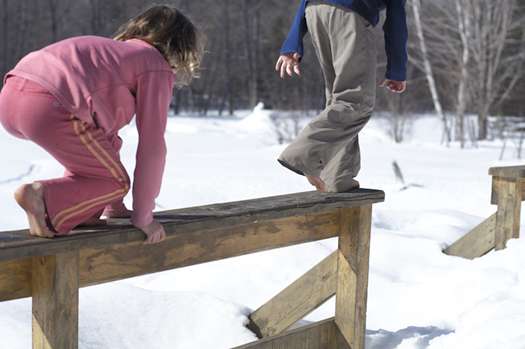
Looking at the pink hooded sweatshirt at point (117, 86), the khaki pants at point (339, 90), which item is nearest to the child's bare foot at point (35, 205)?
the pink hooded sweatshirt at point (117, 86)

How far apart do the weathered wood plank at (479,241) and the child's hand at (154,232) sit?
3280mm

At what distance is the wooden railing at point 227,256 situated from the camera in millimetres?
2113

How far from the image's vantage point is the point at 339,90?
309 cm

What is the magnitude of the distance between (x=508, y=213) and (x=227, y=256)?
289cm

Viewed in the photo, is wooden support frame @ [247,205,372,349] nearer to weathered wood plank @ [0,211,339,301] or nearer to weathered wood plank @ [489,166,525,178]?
weathered wood plank @ [0,211,339,301]

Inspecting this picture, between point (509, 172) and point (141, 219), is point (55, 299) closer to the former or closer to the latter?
point (141, 219)

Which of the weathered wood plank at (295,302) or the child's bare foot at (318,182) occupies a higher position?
the child's bare foot at (318,182)

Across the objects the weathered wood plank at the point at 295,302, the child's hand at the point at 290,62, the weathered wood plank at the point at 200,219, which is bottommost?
the weathered wood plank at the point at 295,302

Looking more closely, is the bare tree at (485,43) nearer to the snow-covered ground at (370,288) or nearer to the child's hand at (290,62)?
the snow-covered ground at (370,288)

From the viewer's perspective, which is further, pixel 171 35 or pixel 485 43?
pixel 485 43

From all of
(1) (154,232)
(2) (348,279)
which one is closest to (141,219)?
(1) (154,232)

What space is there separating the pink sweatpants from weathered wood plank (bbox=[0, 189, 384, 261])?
0.08 metres

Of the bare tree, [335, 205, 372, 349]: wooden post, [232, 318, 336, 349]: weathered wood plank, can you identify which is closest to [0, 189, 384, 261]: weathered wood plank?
[335, 205, 372, 349]: wooden post

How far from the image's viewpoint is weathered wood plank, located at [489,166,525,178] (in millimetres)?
4918
